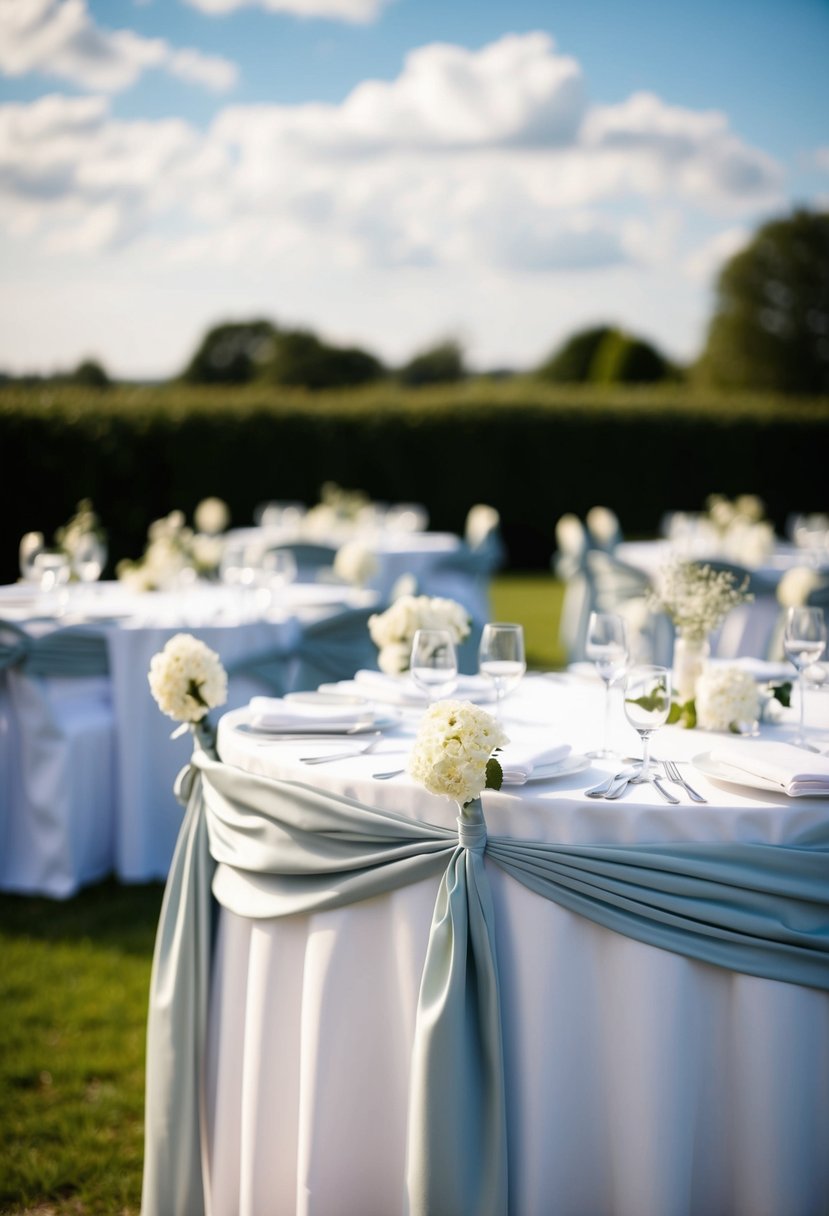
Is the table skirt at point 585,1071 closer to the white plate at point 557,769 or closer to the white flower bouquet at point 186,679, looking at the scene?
the white plate at point 557,769

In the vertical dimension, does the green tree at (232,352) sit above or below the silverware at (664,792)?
above

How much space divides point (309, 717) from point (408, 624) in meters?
0.68

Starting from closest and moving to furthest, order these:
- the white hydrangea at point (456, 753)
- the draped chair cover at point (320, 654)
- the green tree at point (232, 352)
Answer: the white hydrangea at point (456, 753), the draped chair cover at point (320, 654), the green tree at point (232, 352)

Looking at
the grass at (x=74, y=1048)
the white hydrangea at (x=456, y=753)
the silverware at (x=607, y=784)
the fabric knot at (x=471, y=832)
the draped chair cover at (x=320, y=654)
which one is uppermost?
the white hydrangea at (x=456, y=753)

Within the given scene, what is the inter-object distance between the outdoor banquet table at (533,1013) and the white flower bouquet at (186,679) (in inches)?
16.5

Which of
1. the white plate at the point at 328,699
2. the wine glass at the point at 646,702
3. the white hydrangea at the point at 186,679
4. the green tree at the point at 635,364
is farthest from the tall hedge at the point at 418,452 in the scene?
the green tree at the point at 635,364

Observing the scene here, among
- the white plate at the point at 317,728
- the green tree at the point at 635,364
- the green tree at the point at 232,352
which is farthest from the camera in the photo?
the green tree at the point at 232,352

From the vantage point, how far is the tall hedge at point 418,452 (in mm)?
15016

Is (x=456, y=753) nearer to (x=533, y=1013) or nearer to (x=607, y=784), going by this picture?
(x=607, y=784)

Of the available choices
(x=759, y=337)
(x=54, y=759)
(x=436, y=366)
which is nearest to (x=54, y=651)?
(x=54, y=759)

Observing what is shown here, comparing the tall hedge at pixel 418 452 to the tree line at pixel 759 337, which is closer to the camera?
the tall hedge at pixel 418 452

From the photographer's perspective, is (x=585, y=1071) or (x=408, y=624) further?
(x=408, y=624)

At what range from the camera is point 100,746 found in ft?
16.3

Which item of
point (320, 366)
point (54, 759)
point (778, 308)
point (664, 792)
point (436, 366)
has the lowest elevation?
point (54, 759)
